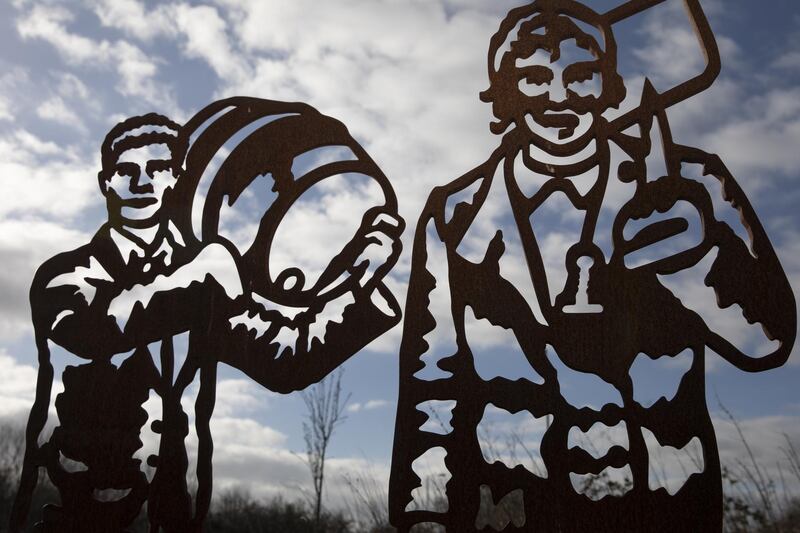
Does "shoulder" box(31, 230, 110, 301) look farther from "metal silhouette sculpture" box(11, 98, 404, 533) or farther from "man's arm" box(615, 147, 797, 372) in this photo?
"man's arm" box(615, 147, 797, 372)

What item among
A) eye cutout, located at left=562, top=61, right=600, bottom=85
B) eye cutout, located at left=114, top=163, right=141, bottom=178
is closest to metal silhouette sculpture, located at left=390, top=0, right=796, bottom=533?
eye cutout, located at left=562, top=61, right=600, bottom=85

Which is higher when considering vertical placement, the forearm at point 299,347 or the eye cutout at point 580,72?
the eye cutout at point 580,72

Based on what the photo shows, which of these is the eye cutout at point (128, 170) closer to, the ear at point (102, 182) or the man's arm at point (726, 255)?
the ear at point (102, 182)

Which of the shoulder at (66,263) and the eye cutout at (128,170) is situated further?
the eye cutout at (128,170)

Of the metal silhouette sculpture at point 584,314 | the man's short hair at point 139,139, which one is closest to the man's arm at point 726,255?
the metal silhouette sculpture at point 584,314

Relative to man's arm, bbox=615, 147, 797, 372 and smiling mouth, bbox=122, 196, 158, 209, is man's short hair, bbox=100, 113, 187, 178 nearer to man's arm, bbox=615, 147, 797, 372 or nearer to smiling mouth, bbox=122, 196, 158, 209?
smiling mouth, bbox=122, 196, 158, 209

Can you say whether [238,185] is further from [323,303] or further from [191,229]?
[323,303]

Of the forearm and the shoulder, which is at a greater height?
the shoulder

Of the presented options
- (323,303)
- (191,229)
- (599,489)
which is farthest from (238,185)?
(599,489)

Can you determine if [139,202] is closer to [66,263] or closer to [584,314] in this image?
[66,263]

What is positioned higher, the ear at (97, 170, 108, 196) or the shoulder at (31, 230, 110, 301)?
the ear at (97, 170, 108, 196)

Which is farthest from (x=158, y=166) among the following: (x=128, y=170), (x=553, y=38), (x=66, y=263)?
(x=553, y=38)

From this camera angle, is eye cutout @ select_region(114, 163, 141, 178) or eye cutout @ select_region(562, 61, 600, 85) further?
eye cutout @ select_region(114, 163, 141, 178)

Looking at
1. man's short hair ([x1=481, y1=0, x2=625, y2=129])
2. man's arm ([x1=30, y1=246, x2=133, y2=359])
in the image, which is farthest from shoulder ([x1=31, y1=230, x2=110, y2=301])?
man's short hair ([x1=481, y1=0, x2=625, y2=129])
